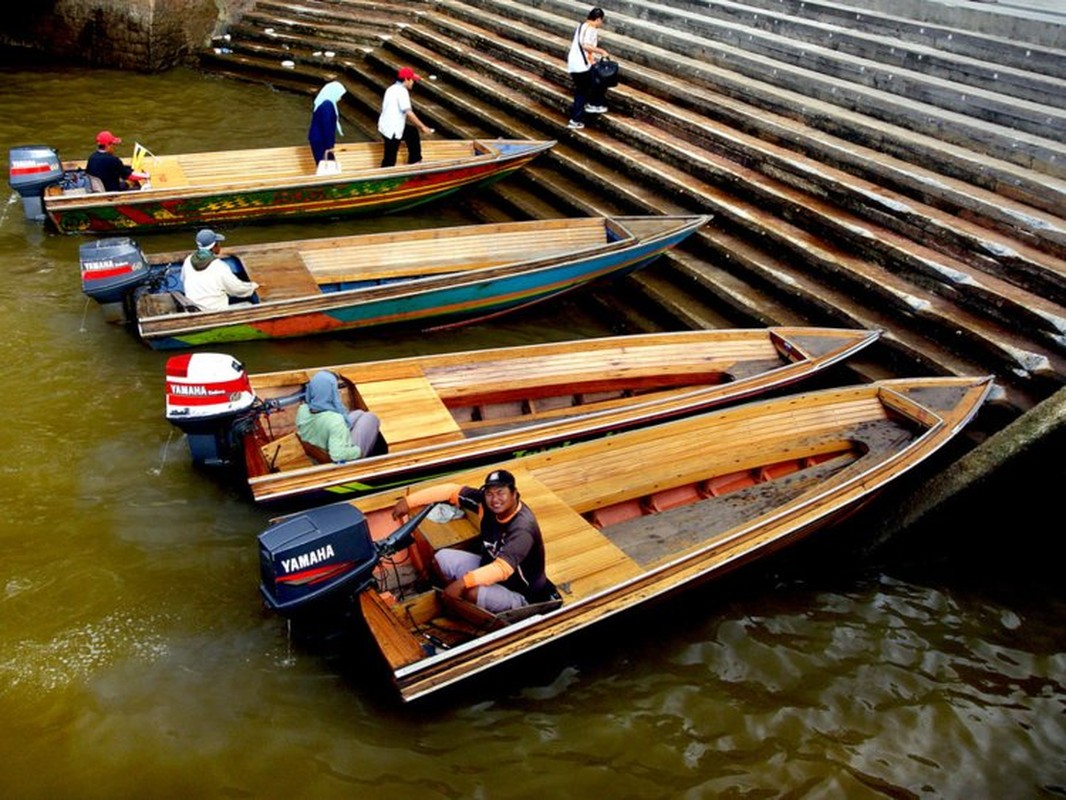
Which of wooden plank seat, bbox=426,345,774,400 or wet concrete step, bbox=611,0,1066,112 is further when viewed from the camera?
wet concrete step, bbox=611,0,1066,112

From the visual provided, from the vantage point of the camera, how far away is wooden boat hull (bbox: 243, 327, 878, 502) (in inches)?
255

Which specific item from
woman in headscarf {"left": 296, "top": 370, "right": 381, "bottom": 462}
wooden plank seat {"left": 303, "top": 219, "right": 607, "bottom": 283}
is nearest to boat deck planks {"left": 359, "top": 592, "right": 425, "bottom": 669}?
woman in headscarf {"left": 296, "top": 370, "right": 381, "bottom": 462}

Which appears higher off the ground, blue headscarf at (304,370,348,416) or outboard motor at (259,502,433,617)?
blue headscarf at (304,370,348,416)

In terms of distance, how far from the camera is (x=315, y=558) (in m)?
4.93

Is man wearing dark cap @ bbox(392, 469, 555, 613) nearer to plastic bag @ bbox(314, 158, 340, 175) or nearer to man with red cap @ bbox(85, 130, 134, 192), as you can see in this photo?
plastic bag @ bbox(314, 158, 340, 175)

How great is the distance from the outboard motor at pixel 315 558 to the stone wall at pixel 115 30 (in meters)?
14.0

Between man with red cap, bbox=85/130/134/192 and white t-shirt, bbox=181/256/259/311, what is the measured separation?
2.60 m

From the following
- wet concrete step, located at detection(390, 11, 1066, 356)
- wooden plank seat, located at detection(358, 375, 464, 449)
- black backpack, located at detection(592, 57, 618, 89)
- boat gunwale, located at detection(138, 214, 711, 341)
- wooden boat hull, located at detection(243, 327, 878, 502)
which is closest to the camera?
wooden boat hull, located at detection(243, 327, 878, 502)

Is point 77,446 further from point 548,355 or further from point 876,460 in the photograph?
point 876,460

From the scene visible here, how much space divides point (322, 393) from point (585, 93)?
739cm

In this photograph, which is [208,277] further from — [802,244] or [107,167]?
[802,244]

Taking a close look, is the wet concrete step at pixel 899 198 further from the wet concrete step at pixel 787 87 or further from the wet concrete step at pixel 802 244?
the wet concrete step at pixel 787 87

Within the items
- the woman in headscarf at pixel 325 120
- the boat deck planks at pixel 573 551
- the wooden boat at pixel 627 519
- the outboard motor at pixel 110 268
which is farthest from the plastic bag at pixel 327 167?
the boat deck planks at pixel 573 551

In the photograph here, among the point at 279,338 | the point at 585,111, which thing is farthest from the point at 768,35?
the point at 279,338
